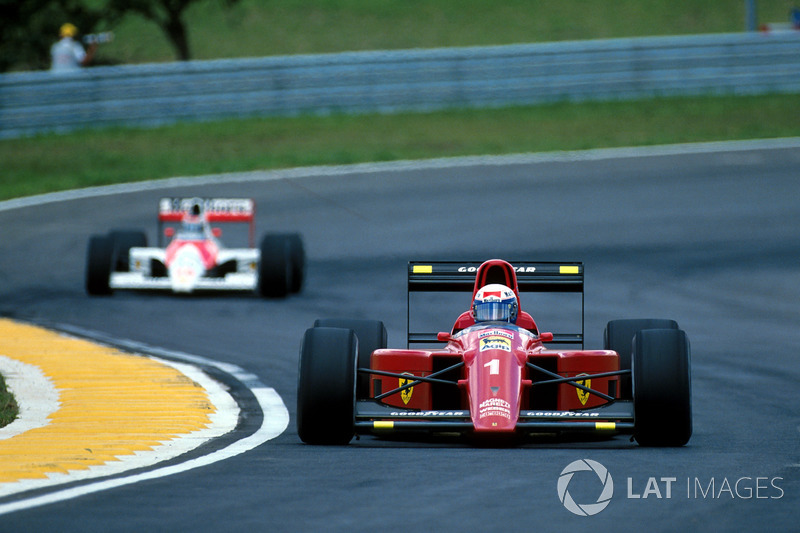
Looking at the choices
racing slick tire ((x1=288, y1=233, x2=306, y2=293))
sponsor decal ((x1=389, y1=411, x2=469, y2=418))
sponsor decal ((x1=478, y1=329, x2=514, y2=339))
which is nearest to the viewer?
sponsor decal ((x1=389, y1=411, x2=469, y2=418))

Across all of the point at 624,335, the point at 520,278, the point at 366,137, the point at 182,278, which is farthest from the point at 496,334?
the point at 366,137

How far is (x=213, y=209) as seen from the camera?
1884cm

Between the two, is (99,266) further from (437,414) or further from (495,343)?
(437,414)

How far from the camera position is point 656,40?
32.4 m

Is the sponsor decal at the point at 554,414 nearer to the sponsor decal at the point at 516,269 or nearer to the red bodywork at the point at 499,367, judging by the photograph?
the red bodywork at the point at 499,367

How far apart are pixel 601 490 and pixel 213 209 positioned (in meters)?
11.9

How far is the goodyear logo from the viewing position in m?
9.46

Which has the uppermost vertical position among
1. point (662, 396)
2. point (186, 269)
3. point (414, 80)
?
point (414, 80)

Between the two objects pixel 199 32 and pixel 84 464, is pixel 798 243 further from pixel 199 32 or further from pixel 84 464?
pixel 199 32

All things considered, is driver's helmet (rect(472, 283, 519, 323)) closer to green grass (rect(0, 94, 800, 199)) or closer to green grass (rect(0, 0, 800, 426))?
green grass (rect(0, 0, 800, 426))

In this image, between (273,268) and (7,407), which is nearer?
(7,407)

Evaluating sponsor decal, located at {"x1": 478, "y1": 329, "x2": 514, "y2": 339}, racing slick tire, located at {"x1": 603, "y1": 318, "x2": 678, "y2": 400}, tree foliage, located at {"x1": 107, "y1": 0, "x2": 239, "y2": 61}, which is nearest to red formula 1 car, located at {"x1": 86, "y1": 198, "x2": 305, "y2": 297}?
racing slick tire, located at {"x1": 603, "y1": 318, "x2": 678, "y2": 400}

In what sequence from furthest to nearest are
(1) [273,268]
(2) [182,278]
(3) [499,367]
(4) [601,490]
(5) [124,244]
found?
(5) [124,244], (2) [182,278], (1) [273,268], (3) [499,367], (4) [601,490]
